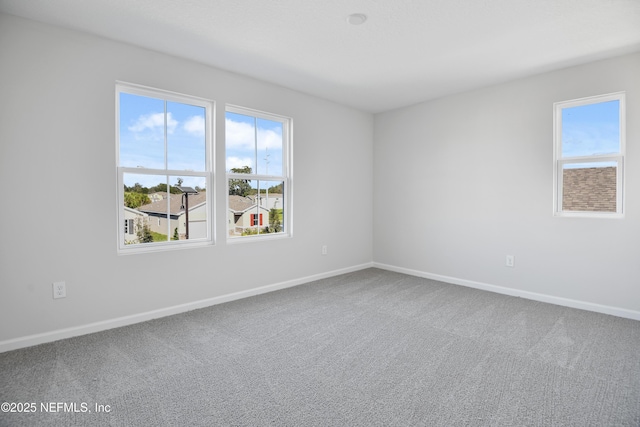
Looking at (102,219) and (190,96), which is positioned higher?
(190,96)

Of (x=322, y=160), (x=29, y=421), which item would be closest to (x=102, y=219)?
(x=29, y=421)

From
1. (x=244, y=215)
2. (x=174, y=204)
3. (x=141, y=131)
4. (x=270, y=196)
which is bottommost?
(x=244, y=215)

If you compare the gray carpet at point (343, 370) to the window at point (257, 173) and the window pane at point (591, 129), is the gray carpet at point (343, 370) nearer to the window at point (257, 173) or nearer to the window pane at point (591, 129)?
the window at point (257, 173)

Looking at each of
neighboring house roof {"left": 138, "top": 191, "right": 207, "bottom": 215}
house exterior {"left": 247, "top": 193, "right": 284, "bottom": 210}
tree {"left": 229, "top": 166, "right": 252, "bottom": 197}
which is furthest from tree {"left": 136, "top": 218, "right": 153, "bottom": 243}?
house exterior {"left": 247, "top": 193, "right": 284, "bottom": 210}

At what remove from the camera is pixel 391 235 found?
5133 millimetres

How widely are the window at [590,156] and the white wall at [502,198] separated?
95 millimetres

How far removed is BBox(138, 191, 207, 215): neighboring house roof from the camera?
10.4 feet

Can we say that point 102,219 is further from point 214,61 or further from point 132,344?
point 214,61

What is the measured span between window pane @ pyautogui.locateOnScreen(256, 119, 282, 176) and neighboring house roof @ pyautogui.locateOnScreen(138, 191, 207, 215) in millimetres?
795

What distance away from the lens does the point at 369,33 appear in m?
2.73

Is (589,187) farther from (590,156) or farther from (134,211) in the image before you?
(134,211)

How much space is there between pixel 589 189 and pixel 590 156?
0.34m

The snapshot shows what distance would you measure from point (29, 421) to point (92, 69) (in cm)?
255

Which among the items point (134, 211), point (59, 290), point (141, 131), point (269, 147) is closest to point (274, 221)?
point (269, 147)
